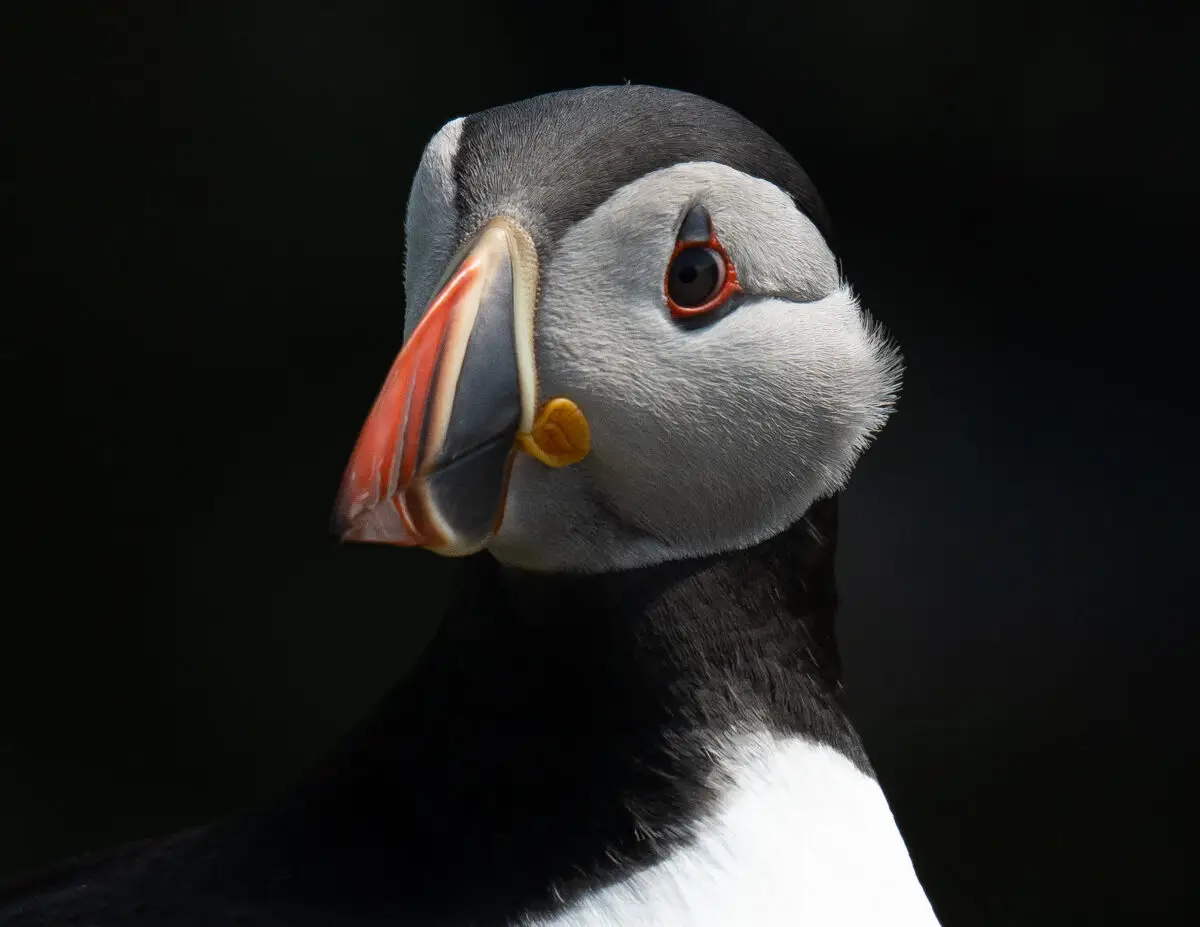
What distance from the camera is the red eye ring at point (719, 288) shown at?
173 cm

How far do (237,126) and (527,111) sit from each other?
2.29m

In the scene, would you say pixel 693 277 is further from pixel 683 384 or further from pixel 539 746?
pixel 539 746

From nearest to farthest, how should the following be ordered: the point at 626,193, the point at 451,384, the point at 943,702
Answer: the point at 451,384 < the point at 626,193 < the point at 943,702

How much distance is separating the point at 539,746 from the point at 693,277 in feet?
1.76

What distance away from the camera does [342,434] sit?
420cm

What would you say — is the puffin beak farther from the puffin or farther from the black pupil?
the black pupil

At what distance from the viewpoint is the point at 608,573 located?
185 centimetres

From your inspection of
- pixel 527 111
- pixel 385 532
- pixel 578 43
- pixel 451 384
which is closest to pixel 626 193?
pixel 527 111

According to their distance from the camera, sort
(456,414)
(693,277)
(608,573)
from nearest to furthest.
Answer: (456,414), (693,277), (608,573)

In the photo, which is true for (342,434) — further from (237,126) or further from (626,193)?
(626,193)

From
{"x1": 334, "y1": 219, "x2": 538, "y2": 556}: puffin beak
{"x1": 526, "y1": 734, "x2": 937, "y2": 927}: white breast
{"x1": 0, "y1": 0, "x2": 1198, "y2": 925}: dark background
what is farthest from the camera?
{"x1": 0, "y1": 0, "x2": 1198, "y2": 925}: dark background

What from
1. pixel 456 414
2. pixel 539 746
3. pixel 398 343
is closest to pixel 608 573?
pixel 539 746

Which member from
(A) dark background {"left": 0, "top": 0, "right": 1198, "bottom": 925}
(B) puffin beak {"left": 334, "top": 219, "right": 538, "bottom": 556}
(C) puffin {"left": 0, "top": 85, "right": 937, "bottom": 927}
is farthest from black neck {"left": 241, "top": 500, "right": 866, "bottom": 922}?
(A) dark background {"left": 0, "top": 0, "right": 1198, "bottom": 925}

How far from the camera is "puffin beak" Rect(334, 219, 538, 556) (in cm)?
159
